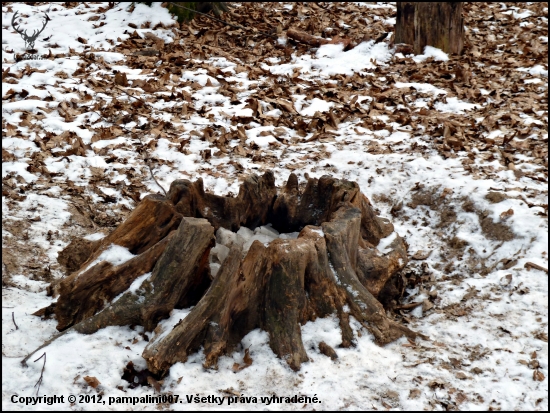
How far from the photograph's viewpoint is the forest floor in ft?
10.9

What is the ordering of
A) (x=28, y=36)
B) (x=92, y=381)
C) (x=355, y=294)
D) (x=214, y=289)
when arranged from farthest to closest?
1. (x=28, y=36)
2. (x=355, y=294)
3. (x=214, y=289)
4. (x=92, y=381)

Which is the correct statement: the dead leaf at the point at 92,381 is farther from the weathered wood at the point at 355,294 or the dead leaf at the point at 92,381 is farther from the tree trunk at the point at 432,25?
the tree trunk at the point at 432,25

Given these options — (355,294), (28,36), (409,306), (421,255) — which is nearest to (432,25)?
(421,255)

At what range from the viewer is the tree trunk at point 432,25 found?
884 centimetres

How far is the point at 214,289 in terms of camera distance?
3512 millimetres

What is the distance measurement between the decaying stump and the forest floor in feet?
0.37

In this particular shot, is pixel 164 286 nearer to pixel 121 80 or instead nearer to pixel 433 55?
pixel 121 80

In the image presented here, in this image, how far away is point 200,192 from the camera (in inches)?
174

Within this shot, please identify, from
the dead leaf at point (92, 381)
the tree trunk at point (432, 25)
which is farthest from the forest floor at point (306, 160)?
the tree trunk at point (432, 25)

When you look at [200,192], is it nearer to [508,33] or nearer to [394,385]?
[394,385]

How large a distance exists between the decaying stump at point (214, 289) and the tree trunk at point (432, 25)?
5984 mm

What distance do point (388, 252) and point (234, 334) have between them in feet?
4.90

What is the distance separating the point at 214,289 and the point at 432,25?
7162 mm

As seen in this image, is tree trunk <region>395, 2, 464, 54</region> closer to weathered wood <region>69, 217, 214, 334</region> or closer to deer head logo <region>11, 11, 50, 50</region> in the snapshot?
deer head logo <region>11, 11, 50, 50</region>
